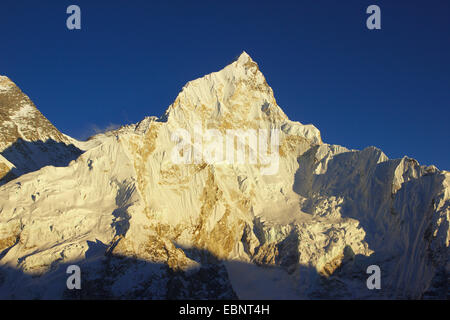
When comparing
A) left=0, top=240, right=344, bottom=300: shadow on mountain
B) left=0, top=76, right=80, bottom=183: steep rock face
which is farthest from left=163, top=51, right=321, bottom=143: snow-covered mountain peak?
left=0, top=240, right=344, bottom=300: shadow on mountain

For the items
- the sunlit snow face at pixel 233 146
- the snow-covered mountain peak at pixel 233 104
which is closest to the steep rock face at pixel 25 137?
the snow-covered mountain peak at pixel 233 104

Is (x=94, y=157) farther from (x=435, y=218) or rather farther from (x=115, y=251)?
(x=435, y=218)

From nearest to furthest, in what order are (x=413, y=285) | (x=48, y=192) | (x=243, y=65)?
(x=413, y=285) → (x=48, y=192) → (x=243, y=65)

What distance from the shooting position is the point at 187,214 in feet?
311

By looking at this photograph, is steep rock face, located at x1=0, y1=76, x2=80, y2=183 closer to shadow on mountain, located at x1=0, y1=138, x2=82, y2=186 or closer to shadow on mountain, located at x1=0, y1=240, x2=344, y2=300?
shadow on mountain, located at x1=0, y1=138, x2=82, y2=186

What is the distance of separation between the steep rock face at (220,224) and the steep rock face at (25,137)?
24739 mm

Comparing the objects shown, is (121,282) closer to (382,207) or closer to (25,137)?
(382,207)

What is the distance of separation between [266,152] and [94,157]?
40238mm

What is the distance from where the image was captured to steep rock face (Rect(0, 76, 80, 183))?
11669 cm

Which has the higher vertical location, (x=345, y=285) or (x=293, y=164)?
(x=293, y=164)

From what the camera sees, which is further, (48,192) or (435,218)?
(48,192)

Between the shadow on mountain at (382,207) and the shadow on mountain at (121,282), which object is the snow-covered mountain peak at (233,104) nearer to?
the shadow on mountain at (382,207)

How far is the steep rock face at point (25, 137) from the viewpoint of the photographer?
117 meters

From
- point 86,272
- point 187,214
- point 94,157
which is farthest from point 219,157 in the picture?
point 86,272
